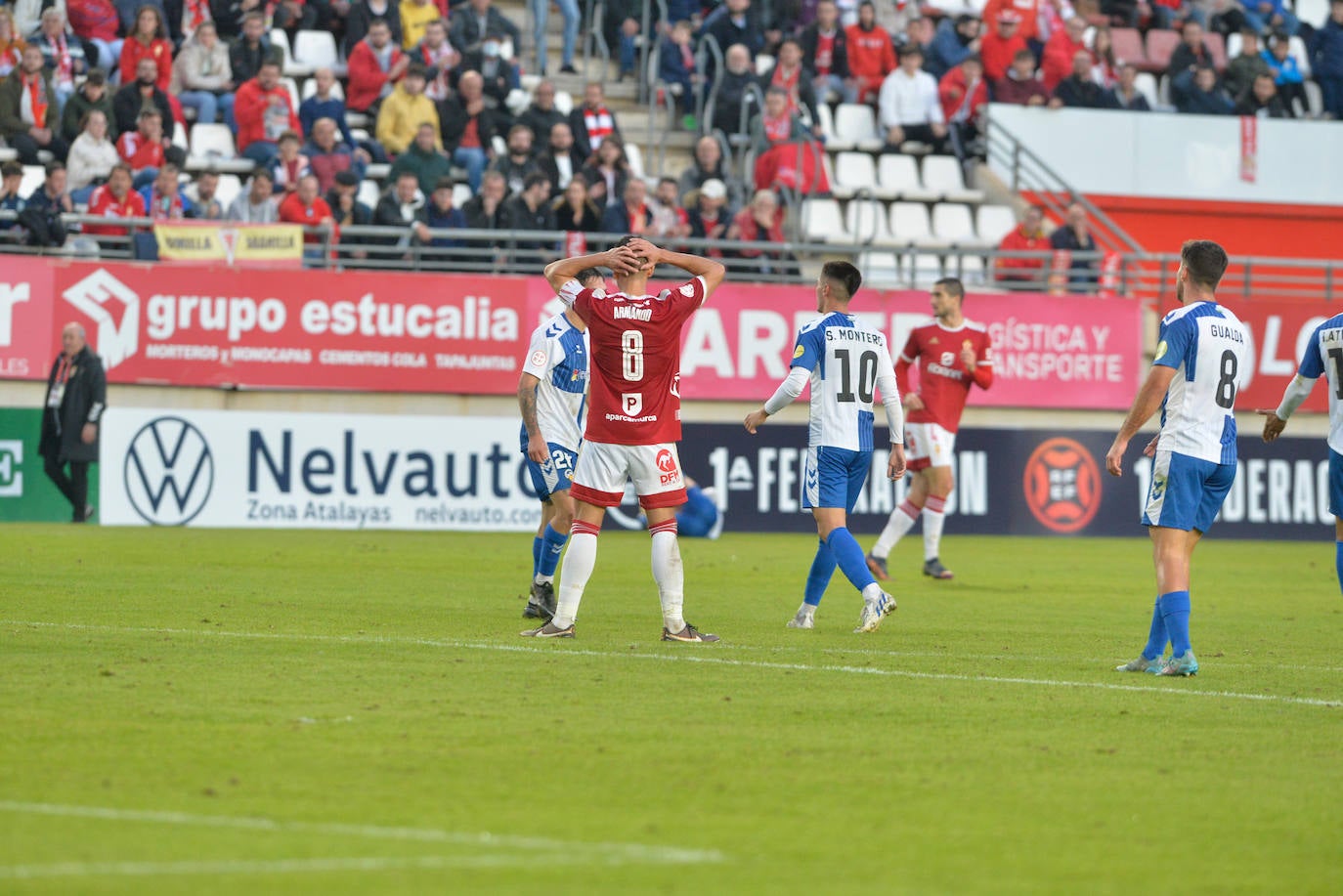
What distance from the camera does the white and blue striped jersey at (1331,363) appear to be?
1095 centimetres

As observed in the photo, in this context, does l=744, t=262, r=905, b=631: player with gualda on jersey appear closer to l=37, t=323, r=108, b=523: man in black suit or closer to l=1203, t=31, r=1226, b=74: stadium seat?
l=37, t=323, r=108, b=523: man in black suit

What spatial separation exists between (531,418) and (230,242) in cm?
1247

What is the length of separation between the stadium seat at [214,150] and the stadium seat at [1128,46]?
A: 15771mm

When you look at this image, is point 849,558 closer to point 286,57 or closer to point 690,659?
point 690,659

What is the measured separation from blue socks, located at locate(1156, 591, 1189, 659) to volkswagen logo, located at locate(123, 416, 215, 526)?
1458 cm

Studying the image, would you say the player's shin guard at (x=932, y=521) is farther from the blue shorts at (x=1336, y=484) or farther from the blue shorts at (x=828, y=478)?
the blue shorts at (x=1336, y=484)

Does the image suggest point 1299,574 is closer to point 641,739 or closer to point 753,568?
point 753,568

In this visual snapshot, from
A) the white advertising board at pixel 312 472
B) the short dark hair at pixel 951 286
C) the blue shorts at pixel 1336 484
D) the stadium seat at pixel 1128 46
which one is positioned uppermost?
the stadium seat at pixel 1128 46

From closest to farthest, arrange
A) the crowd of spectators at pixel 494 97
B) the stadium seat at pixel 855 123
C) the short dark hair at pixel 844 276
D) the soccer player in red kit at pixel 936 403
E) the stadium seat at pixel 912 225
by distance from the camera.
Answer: the short dark hair at pixel 844 276, the soccer player in red kit at pixel 936 403, the crowd of spectators at pixel 494 97, the stadium seat at pixel 912 225, the stadium seat at pixel 855 123

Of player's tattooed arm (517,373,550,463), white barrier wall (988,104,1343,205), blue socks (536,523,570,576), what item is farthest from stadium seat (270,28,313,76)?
player's tattooed arm (517,373,550,463)

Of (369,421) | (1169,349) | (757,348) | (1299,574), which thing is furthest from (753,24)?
(1169,349)

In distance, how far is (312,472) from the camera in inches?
892

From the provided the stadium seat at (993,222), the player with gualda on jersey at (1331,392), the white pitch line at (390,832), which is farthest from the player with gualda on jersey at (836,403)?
the stadium seat at (993,222)

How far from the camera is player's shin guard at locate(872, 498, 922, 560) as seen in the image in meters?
17.0
